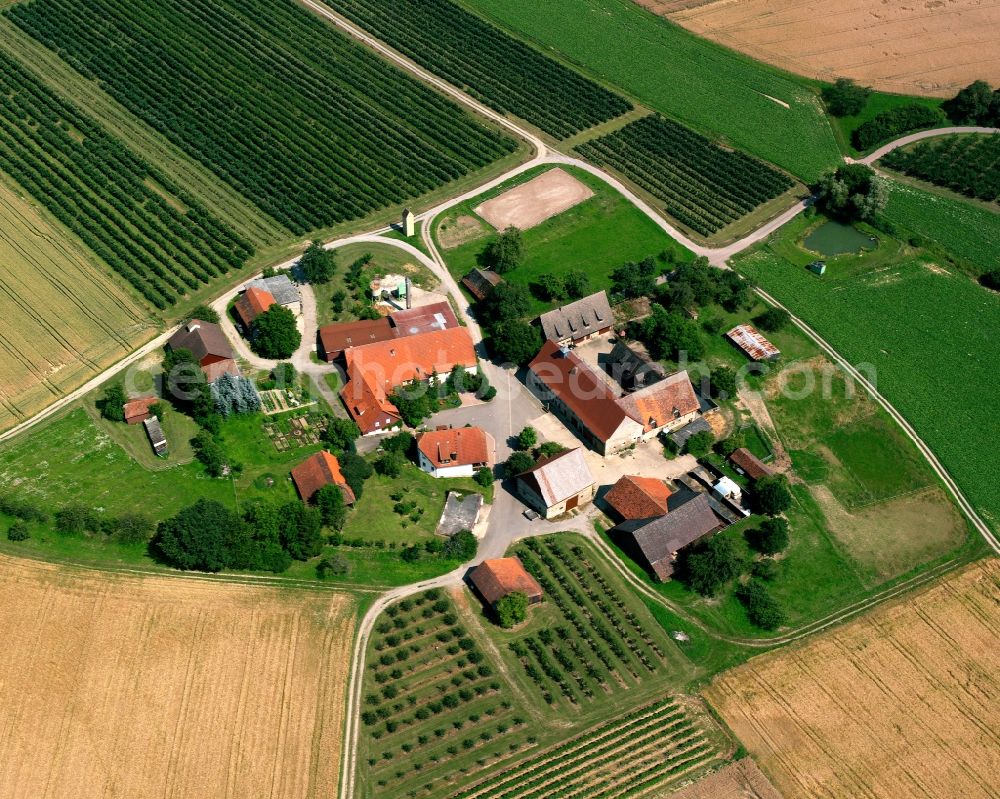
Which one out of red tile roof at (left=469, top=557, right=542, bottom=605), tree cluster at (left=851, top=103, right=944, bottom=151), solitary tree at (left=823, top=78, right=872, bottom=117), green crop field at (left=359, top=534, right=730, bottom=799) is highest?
solitary tree at (left=823, top=78, right=872, bottom=117)

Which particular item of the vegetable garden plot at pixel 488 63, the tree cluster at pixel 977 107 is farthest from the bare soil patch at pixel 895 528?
the tree cluster at pixel 977 107

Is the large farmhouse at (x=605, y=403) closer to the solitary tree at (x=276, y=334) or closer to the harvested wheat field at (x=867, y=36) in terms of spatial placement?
the solitary tree at (x=276, y=334)

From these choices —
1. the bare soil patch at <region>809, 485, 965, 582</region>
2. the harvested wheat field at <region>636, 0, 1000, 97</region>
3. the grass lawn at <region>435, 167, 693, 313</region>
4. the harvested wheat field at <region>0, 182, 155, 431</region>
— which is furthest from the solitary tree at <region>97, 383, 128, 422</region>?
the harvested wheat field at <region>636, 0, 1000, 97</region>

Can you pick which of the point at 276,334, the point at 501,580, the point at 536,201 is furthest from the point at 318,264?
the point at 501,580

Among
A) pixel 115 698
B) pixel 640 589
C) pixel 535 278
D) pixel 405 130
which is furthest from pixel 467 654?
pixel 405 130

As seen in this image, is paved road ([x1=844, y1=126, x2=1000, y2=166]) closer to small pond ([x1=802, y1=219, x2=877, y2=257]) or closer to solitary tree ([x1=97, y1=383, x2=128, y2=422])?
small pond ([x1=802, y1=219, x2=877, y2=257])

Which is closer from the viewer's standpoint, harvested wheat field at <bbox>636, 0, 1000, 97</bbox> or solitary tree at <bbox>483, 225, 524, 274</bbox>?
solitary tree at <bbox>483, 225, 524, 274</bbox>
